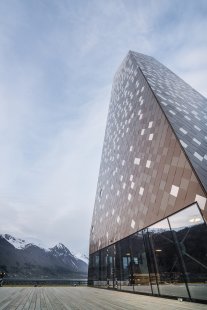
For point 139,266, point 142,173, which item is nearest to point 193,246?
point 139,266

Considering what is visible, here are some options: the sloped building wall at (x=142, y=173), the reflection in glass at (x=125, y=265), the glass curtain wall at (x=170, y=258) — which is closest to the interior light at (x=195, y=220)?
the glass curtain wall at (x=170, y=258)

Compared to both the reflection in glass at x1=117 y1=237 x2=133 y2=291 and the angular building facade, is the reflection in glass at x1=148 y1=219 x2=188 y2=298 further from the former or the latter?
the reflection in glass at x1=117 y1=237 x2=133 y2=291

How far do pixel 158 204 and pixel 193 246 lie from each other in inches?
116

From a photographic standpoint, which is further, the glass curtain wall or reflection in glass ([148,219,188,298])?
reflection in glass ([148,219,188,298])

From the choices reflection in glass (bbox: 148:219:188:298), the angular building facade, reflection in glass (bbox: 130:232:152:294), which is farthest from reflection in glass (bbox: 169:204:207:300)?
reflection in glass (bbox: 130:232:152:294)

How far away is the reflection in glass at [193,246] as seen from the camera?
30.8 ft

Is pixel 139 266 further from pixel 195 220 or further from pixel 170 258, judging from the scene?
pixel 195 220

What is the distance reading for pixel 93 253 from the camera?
28.2m

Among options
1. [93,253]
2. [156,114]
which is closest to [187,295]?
[156,114]

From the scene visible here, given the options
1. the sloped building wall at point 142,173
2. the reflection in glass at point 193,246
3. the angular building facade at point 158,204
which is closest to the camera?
the reflection in glass at point 193,246

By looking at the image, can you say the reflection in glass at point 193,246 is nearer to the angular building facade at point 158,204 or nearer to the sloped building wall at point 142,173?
the angular building facade at point 158,204

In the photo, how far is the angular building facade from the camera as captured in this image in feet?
33.1

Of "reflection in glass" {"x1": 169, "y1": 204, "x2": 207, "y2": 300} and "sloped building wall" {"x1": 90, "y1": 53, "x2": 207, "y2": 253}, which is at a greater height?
"sloped building wall" {"x1": 90, "y1": 53, "x2": 207, "y2": 253}

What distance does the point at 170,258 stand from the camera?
37.0ft
